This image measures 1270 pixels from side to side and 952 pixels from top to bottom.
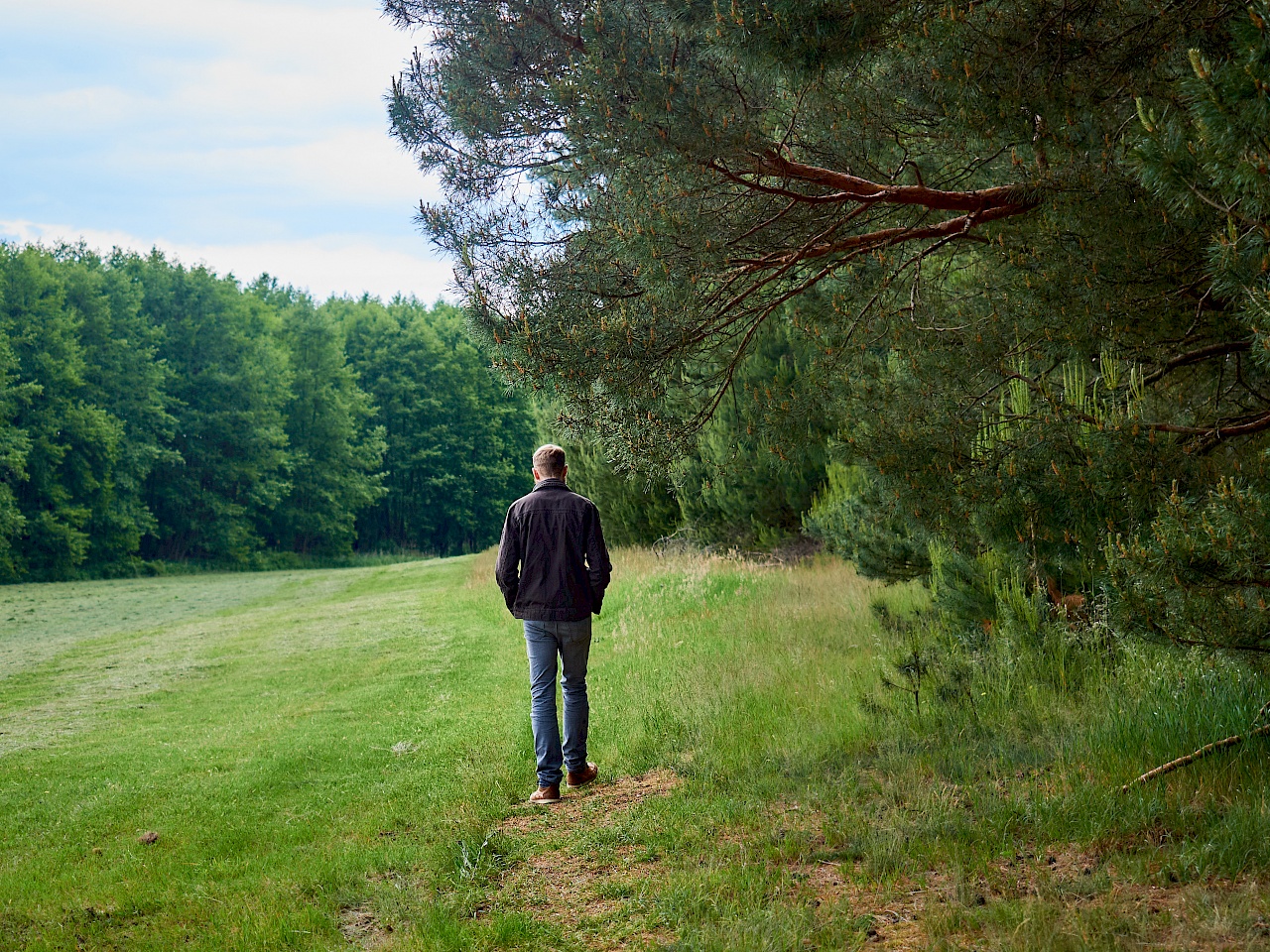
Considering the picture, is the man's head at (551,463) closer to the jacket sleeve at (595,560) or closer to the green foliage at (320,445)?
the jacket sleeve at (595,560)

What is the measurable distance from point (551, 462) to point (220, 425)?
4489 cm

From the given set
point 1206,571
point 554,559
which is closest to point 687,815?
point 554,559

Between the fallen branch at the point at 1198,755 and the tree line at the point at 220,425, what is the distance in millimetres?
38973

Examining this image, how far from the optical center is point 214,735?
29.7 ft

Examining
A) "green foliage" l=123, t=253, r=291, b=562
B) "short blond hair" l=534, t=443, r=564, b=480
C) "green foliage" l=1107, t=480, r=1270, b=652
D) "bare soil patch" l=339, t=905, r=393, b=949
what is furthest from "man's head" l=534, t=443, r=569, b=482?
"green foliage" l=123, t=253, r=291, b=562

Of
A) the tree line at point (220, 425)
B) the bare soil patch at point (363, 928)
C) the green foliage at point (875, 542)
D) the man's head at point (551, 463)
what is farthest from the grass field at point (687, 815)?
the tree line at point (220, 425)

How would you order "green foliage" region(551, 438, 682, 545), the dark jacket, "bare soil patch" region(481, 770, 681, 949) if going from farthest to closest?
"green foliage" region(551, 438, 682, 545) → the dark jacket → "bare soil patch" region(481, 770, 681, 949)

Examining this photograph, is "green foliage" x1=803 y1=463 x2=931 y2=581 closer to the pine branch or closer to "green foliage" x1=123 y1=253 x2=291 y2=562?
the pine branch

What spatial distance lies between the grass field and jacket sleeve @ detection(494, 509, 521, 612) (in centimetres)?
133

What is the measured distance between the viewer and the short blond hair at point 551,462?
21.2 feet

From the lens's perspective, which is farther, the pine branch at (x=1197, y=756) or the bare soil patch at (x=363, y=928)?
the pine branch at (x=1197, y=756)

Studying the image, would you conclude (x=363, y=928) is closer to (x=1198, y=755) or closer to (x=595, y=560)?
(x=595, y=560)

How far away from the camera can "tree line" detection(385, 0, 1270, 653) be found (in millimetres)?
3920

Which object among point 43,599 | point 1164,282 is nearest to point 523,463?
point 43,599
